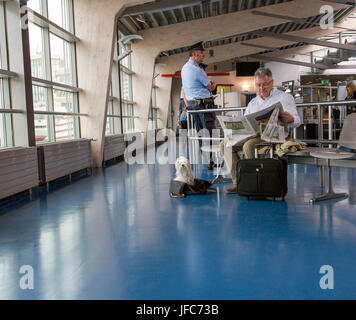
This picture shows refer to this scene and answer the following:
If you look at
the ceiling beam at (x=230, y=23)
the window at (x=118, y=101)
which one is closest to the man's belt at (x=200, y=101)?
the window at (x=118, y=101)

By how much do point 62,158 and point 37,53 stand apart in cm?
174

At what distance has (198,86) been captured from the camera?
17.9 feet

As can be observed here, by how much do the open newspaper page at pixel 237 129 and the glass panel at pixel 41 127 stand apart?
3.29 metres

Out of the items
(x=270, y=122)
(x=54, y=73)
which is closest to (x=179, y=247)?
(x=270, y=122)

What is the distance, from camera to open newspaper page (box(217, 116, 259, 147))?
379 cm

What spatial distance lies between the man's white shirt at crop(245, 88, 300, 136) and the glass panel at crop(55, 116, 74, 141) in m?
3.88

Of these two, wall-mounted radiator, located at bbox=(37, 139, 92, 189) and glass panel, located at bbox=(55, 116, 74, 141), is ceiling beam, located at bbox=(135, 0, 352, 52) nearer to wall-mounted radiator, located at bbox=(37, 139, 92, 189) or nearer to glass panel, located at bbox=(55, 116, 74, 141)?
glass panel, located at bbox=(55, 116, 74, 141)

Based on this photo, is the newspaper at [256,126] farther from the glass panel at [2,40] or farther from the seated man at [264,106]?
the glass panel at [2,40]

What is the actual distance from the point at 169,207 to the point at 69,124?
435 centimetres

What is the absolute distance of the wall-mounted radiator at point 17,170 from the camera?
4.17 metres

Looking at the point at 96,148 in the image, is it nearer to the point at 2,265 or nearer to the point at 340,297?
the point at 2,265

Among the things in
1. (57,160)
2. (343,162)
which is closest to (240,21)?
(57,160)

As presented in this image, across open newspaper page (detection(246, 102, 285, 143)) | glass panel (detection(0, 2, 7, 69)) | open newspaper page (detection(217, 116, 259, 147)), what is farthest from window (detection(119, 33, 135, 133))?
open newspaper page (detection(246, 102, 285, 143))

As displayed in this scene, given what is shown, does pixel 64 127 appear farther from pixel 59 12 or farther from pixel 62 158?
pixel 59 12
